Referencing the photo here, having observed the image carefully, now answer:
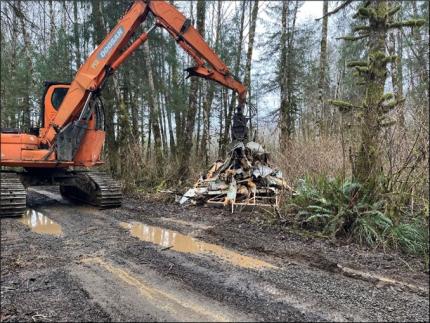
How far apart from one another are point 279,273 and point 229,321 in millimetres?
1308

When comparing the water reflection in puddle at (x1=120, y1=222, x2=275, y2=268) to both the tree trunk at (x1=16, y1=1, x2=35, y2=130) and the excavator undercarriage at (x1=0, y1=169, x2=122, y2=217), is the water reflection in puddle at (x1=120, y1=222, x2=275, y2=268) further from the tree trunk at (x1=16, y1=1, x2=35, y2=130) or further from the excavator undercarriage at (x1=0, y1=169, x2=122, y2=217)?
the tree trunk at (x1=16, y1=1, x2=35, y2=130)

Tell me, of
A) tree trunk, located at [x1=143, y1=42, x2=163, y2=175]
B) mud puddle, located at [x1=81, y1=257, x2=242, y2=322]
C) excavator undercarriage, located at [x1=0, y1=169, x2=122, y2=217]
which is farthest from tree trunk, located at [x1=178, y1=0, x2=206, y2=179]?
mud puddle, located at [x1=81, y1=257, x2=242, y2=322]

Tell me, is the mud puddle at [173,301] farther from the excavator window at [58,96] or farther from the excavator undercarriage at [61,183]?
the excavator window at [58,96]

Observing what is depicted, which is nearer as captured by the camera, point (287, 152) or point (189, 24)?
point (189, 24)

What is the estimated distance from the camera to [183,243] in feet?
18.9

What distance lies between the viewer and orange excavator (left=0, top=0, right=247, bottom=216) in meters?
8.62

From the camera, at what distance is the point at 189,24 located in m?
8.73

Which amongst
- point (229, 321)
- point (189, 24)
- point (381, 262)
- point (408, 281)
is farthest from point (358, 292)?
point (189, 24)

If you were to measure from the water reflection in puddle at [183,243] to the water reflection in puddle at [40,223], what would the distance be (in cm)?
118

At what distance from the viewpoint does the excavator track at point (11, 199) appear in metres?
7.82

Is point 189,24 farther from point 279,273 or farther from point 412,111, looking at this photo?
point 279,273

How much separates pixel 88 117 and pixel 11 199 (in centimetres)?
255

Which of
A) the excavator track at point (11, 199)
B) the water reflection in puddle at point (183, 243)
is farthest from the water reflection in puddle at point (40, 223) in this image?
the water reflection in puddle at point (183, 243)

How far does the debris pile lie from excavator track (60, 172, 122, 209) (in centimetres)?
157
